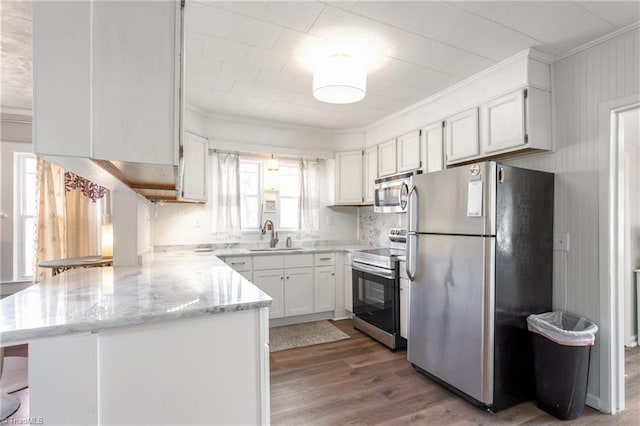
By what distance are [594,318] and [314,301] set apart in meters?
2.62

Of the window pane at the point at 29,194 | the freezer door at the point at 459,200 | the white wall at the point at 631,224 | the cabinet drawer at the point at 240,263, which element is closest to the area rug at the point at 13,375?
the window pane at the point at 29,194

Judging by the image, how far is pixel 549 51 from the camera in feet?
7.70

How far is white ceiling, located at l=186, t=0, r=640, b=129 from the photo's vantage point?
187cm

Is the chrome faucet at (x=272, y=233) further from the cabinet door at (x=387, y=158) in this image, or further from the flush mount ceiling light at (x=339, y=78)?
the flush mount ceiling light at (x=339, y=78)

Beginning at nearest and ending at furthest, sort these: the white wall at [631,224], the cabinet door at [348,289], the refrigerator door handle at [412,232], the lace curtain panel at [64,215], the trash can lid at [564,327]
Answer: the trash can lid at [564,327] → the refrigerator door handle at [412,232] → the white wall at [631,224] → the lace curtain panel at [64,215] → the cabinet door at [348,289]

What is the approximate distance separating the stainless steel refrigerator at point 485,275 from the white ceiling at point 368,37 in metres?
0.89

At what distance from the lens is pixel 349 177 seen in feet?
14.1

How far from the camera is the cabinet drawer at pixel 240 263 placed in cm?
354

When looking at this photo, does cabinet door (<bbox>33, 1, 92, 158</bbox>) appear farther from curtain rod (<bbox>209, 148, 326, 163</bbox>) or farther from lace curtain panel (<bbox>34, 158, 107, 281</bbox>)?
lace curtain panel (<bbox>34, 158, 107, 281</bbox>)

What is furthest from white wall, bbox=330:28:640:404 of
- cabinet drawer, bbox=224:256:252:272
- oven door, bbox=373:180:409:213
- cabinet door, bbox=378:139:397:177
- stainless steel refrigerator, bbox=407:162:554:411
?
cabinet drawer, bbox=224:256:252:272

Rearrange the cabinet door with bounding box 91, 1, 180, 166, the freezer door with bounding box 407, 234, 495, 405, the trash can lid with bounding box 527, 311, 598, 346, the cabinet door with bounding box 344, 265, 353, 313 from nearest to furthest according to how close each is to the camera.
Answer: the cabinet door with bounding box 91, 1, 180, 166, the trash can lid with bounding box 527, 311, 598, 346, the freezer door with bounding box 407, 234, 495, 405, the cabinet door with bounding box 344, 265, 353, 313

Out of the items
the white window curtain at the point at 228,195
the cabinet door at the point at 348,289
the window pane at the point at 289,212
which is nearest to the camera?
the cabinet door at the point at 348,289

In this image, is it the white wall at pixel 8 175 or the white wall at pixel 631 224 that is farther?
the white wall at pixel 8 175

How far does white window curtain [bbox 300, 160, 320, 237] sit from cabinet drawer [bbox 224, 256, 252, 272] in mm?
1058
